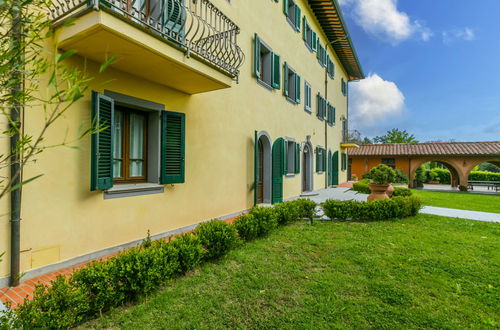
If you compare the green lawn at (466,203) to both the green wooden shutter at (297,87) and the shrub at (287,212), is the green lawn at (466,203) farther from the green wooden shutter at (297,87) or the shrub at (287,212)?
the shrub at (287,212)

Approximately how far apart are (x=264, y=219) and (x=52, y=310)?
410 cm

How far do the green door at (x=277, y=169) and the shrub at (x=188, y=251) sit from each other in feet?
17.7

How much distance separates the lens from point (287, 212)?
22.7 ft

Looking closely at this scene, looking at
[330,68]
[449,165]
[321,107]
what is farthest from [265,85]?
[449,165]

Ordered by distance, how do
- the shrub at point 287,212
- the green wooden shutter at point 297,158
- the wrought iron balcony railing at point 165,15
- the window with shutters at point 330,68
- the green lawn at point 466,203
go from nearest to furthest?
the wrought iron balcony railing at point 165,15, the shrub at point 287,212, the green lawn at point 466,203, the green wooden shutter at point 297,158, the window with shutters at point 330,68

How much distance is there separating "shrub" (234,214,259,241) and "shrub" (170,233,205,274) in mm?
1347

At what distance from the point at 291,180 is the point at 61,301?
31.1 ft

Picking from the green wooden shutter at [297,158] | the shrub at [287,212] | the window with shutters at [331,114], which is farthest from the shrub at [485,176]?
the shrub at [287,212]

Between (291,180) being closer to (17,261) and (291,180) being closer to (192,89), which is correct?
(192,89)

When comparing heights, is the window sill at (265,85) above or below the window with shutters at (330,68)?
below

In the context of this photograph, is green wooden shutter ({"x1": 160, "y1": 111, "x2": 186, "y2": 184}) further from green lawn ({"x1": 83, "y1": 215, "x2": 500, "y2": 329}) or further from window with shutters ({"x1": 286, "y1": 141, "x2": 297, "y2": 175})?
window with shutters ({"x1": 286, "y1": 141, "x2": 297, "y2": 175})

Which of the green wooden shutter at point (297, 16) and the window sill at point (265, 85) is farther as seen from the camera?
the green wooden shutter at point (297, 16)

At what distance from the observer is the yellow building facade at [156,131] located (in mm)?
3580

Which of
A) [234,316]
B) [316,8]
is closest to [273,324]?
[234,316]
